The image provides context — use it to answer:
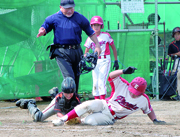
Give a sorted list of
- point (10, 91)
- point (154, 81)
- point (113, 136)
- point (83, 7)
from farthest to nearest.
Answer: point (154, 81) → point (83, 7) → point (10, 91) → point (113, 136)

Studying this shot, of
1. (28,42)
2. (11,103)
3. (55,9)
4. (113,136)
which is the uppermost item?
(55,9)

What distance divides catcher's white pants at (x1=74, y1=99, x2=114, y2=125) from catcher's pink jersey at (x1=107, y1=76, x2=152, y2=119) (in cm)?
12

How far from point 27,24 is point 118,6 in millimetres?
Answer: 3002

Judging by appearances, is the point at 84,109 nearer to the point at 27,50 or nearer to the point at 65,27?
the point at 65,27

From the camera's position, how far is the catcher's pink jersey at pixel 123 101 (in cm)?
464

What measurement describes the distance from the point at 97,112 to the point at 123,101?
41 cm

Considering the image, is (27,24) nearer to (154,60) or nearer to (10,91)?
(10,91)

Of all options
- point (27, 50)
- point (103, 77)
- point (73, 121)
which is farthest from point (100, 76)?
point (73, 121)

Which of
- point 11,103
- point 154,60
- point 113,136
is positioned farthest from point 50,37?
point 113,136

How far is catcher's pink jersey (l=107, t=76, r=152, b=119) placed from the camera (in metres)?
4.64

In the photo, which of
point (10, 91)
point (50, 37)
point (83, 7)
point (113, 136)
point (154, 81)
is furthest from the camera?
point (154, 81)

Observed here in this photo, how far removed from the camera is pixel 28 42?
25.7 ft

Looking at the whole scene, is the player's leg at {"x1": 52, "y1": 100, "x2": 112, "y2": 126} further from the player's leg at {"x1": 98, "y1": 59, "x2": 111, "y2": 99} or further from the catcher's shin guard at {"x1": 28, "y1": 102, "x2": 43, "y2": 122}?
the player's leg at {"x1": 98, "y1": 59, "x2": 111, "y2": 99}

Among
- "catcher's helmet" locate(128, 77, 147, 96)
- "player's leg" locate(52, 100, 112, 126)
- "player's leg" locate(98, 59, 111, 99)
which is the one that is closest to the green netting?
"player's leg" locate(98, 59, 111, 99)
